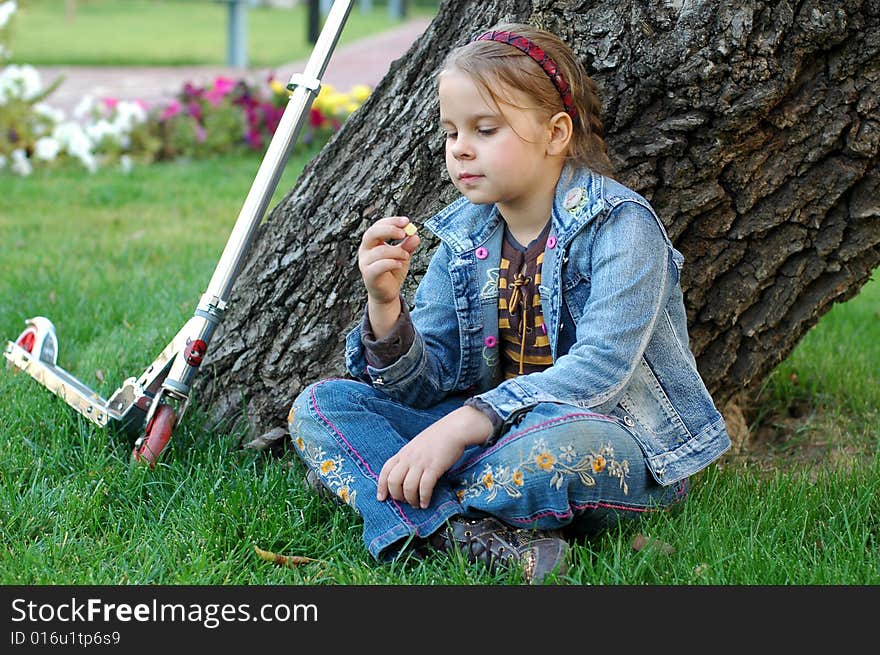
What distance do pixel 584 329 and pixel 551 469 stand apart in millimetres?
282

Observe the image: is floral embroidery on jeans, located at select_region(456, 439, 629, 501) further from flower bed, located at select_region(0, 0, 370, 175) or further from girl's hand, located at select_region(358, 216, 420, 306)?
flower bed, located at select_region(0, 0, 370, 175)

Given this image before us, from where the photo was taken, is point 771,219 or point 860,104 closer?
point 860,104

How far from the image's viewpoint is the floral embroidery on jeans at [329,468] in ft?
7.68

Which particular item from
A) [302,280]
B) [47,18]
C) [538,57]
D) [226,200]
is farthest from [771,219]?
[47,18]

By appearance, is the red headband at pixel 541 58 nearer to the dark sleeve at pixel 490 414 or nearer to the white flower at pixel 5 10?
the dark sleeve at pixel 490 414

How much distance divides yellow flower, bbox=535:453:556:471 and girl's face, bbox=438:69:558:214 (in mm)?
533

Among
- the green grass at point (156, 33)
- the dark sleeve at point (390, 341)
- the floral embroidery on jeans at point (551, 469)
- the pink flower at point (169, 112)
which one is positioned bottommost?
the green grass at point (156, 33)

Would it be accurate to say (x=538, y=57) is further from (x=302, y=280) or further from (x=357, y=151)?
(x=302, y=280)

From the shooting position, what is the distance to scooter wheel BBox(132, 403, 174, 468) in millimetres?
2573

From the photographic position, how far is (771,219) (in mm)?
2562

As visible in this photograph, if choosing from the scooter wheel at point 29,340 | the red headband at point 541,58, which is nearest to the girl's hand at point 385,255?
the red headband at point 541,58

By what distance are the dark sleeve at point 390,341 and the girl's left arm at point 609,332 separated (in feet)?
0.88

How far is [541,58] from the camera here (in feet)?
7.36

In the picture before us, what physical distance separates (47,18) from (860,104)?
71.5 ft
